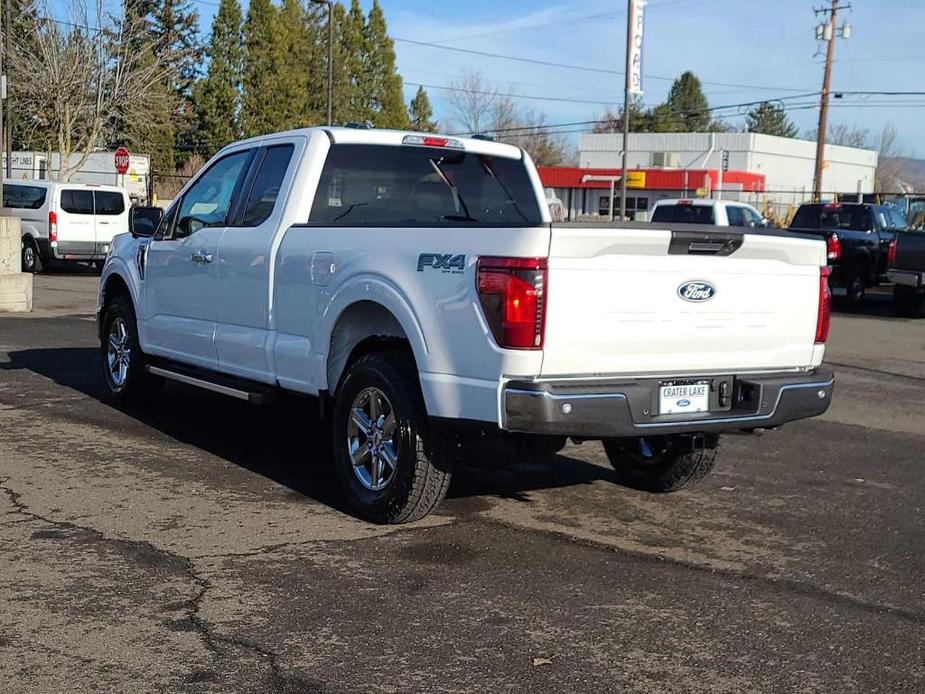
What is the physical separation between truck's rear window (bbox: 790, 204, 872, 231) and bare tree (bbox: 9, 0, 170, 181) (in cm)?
2952

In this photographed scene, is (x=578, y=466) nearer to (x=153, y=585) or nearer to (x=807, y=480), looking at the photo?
(x=807, y=480)

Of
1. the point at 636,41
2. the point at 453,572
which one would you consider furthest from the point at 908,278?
the point at 636,41

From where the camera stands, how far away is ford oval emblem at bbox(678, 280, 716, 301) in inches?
210

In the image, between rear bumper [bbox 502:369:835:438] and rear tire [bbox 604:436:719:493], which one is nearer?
rear bumper [bbox 502:369:835:438]

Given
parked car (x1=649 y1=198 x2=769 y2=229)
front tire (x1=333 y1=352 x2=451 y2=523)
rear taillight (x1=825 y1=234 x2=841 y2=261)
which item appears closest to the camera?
front tire (x1=333 y1=352 x2=451 y2=523)

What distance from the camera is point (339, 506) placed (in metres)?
6.25

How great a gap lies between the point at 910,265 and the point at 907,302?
1.00 metres

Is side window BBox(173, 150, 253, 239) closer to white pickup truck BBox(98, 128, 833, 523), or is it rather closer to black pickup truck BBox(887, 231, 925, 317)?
white pickup truck BBox(98, 128, 833, 523)

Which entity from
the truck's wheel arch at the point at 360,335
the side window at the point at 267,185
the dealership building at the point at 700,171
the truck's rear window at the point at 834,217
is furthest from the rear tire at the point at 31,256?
the dealership building at the point at 700,171

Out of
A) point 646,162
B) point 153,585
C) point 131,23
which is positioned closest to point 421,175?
point 153,585

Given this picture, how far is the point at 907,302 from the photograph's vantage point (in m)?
18.8

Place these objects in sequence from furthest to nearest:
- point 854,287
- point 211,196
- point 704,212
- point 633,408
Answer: point 704,212, point 854,287, point 211,196, point 633,408

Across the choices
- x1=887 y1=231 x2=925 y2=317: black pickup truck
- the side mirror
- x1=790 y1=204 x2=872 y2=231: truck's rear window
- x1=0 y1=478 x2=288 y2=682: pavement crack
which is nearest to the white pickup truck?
the side mirror

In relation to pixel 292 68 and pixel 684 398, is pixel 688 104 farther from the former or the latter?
pixel 684 398
